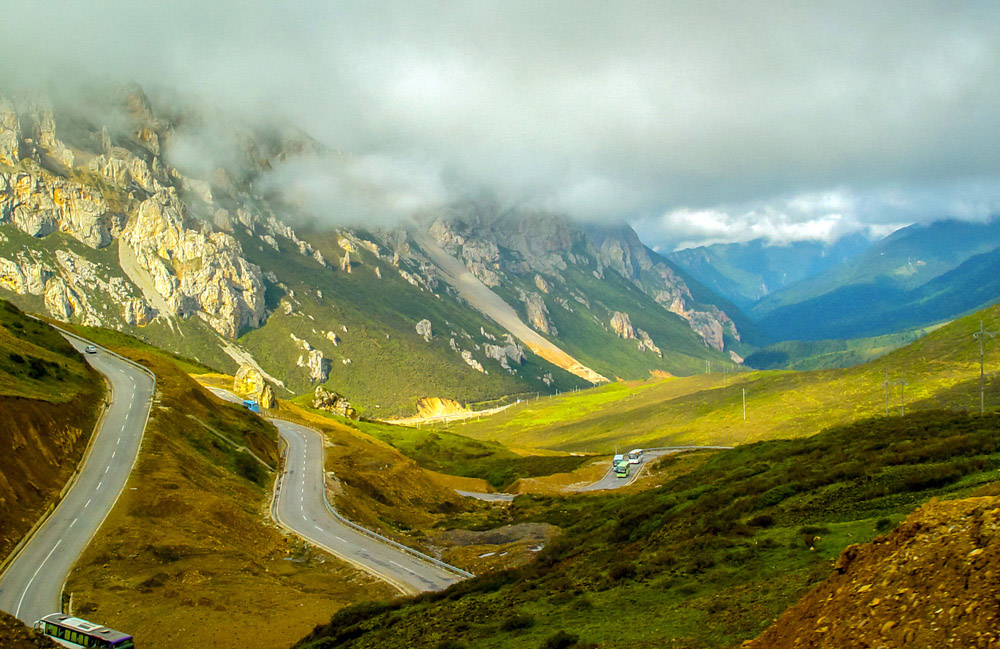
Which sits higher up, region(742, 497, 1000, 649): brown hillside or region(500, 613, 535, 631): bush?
region(742, 497, 1000, 649): brown hillside

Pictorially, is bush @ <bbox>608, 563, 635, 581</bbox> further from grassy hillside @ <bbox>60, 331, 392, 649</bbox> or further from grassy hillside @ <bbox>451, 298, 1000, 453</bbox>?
grassy hillside @ <bbox>451, 298, 1000, 453</bbox>

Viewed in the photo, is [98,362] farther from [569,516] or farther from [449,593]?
[449,593]

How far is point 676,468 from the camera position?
3472 inches

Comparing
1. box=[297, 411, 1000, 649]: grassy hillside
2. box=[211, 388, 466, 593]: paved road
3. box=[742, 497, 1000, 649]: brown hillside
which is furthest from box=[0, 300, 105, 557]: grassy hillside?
box=[742, 497, 1000, 649]: brown hillside

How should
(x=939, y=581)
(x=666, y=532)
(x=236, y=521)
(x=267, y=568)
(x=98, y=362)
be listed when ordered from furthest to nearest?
1. (x=98, y=362)
2. (x=236, y=521)
3. (x=267, y=568)
4. (x=666, y=532)
5. (x=939, y=581)

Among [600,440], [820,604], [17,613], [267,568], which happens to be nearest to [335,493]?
[267,568]

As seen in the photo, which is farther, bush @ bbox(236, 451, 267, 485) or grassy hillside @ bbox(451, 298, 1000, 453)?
grassy hillside @ bbox(451, 298, 1000, 453)

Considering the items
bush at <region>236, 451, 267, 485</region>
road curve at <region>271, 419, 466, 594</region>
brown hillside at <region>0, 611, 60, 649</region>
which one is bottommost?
road curve at <region>271, 419, 466, 594</region>

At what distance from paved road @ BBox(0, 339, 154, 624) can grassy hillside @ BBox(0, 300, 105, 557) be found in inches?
48.7

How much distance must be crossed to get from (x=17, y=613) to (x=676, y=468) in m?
75.2

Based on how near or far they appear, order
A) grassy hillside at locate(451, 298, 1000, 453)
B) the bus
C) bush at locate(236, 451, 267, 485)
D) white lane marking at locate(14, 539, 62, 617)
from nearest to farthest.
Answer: the bus < white lane marking at locate(14, 539, 62, 617) < bush at locate(236, 451, 267, 485) < grassy hillside at locate(451, 298, 1000, 453)

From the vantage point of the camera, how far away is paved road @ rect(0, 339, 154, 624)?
33.8m

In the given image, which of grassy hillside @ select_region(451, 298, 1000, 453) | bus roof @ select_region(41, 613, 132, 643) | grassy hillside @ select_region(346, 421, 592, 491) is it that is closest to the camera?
bus roof @ select_region(41, 613, 132, 643)

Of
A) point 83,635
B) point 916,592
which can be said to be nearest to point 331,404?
point 83,635
